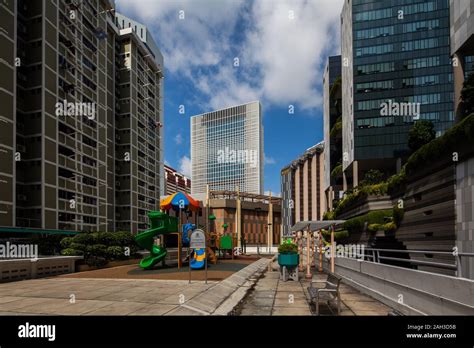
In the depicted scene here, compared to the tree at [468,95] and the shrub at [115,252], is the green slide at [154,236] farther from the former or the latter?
the tree at [468,95]

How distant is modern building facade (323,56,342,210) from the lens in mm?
81125

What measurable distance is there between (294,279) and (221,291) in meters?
5.77

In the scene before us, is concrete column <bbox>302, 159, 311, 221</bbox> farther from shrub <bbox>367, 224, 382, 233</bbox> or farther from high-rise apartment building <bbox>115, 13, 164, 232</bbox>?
shrub <bbox>367, 224, 382, 233</bbox>

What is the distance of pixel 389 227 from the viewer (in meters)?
31.1

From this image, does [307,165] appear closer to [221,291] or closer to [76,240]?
[76,240]

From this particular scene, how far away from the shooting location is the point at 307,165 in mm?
139500

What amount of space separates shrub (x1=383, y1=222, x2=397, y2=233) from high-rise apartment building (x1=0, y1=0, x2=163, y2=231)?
117 feet

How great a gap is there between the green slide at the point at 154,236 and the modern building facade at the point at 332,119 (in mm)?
59709

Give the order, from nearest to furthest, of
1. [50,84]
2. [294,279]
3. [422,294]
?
1. [422,294]
2. [294,279]
3. [50,84]

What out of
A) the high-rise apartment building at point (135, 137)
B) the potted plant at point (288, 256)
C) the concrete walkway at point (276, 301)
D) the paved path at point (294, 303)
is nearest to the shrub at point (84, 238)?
the potted plant at point (288, 256)

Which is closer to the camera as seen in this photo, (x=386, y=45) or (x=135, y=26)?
(x=386, y=45)

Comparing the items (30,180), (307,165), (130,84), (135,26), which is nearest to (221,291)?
(30,180)

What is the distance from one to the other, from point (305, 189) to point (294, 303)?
130359 millimetres

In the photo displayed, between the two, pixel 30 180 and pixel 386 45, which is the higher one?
pixel 386 45
